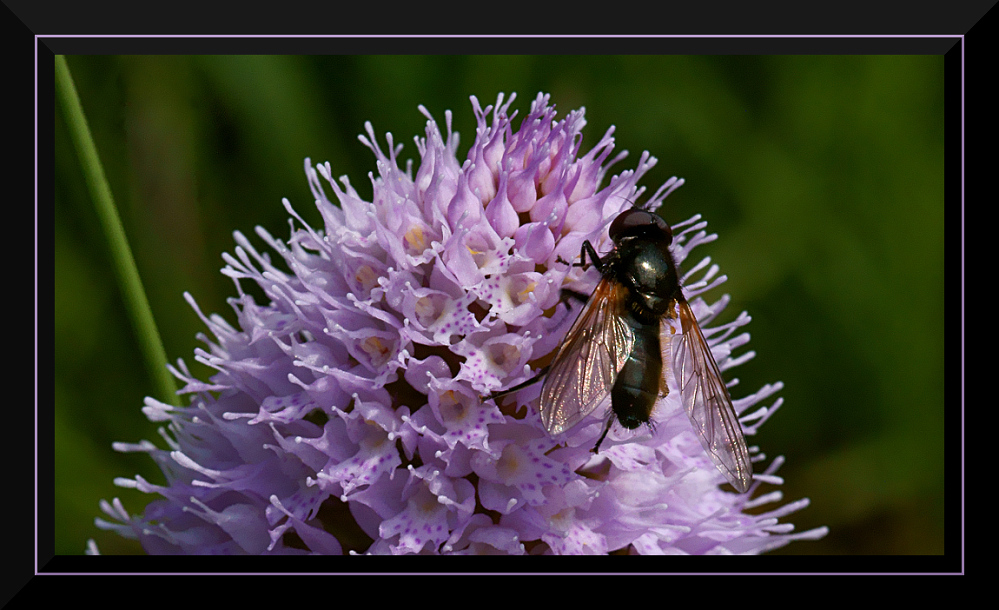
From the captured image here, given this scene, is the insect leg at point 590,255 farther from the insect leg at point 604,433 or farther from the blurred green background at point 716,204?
the blurred green background at point 716,204

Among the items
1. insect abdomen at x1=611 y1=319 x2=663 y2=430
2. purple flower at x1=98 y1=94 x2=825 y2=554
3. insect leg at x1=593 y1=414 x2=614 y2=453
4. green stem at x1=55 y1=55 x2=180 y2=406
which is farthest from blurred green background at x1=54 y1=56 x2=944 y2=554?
insect leg at x1=593 y1=414 x2=614 y2=453

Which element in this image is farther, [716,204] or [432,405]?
[716,204]

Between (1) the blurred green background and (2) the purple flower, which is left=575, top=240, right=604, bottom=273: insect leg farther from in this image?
(1) the blurred green background

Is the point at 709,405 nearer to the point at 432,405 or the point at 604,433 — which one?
the point at 604,433

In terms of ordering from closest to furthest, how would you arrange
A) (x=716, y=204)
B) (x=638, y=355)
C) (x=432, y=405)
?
(x=432, y=405)
(x=638, y=355)
(x=716, y=204)

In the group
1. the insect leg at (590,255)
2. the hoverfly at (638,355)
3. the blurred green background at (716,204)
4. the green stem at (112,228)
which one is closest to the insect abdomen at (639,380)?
the hoverfly at (638,355)

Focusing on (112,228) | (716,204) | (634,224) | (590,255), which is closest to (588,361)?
(590,255)
